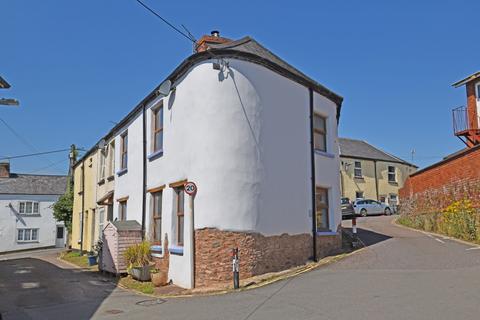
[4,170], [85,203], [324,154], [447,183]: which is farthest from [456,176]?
[4,170]

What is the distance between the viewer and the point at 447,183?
2117 centimetres

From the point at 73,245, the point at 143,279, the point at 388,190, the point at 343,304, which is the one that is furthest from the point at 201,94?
the point at 388,190

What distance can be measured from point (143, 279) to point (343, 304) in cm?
775

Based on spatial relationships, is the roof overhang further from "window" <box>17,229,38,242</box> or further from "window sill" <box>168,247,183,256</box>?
"window" <box>17,229,38,242</box>

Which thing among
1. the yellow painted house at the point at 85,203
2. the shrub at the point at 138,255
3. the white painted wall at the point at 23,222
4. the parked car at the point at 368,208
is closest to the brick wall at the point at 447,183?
the parked car at the point at 368,208

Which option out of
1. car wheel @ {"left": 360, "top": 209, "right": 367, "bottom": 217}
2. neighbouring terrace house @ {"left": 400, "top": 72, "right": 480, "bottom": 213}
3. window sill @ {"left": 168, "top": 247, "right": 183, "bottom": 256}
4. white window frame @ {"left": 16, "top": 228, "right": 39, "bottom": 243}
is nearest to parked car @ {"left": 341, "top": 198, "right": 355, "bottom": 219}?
neighbouring terrace house @ {"left": 400, "top": 72, "right": 480, "bottom": 213}

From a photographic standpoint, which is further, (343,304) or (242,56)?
(242,56)

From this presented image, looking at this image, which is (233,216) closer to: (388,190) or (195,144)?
(195,144)

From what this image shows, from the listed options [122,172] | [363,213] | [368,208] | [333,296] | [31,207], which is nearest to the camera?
[333,296]

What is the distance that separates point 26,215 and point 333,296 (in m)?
46.1

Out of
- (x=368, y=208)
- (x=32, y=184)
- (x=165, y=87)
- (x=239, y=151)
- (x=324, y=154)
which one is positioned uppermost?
(x=165, y=87)

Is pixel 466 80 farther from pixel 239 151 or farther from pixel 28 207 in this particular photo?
pixel 28 207

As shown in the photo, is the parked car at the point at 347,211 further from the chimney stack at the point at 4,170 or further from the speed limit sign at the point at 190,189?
the chimney stack at the point at 4,170

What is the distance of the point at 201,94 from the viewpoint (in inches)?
553
